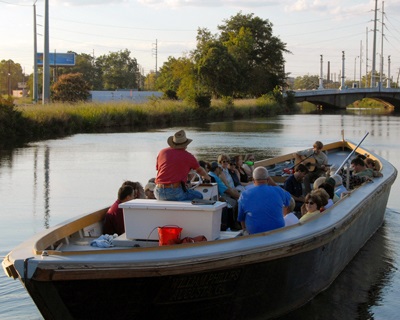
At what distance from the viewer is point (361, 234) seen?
10453mm

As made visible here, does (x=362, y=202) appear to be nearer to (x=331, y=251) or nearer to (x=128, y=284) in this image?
(x=331, y=251)

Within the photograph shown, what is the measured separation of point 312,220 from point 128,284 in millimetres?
2475

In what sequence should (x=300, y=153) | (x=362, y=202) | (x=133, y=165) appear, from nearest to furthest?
(x=362, y=202) < (x=300, y=153) < (x=133, y=165)

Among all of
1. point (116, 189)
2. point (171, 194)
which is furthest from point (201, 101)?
point (171, 194)

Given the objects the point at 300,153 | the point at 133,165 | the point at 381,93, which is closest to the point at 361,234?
the point at 300,153

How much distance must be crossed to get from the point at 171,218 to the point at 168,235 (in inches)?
8.4

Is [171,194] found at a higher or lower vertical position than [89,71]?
lower

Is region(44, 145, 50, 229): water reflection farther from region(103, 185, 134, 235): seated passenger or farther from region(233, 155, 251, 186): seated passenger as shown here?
region(103, 185, 134, 235): seated passenger

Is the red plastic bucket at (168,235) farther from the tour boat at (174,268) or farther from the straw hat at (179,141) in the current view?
the straw hat at (179,141)

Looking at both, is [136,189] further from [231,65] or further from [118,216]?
[231,65]

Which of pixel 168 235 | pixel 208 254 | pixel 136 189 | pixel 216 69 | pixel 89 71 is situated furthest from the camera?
pixel 89 71

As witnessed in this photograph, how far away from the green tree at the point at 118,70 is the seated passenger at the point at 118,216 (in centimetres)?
11031

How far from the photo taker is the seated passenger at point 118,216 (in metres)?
8.41

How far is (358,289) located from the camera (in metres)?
9.33
